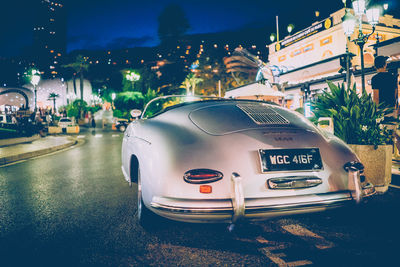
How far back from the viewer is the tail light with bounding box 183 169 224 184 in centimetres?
207

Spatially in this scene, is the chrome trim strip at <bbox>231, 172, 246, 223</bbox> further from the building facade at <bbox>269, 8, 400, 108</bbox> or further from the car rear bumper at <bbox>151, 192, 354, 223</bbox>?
the building facade at <bbox>269, 8, 400, 108</bbox>

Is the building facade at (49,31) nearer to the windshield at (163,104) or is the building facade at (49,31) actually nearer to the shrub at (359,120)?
the windshield at (163,104)

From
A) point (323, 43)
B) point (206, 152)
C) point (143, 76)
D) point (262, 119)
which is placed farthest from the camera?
point (143, 76)

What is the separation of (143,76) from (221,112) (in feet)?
182

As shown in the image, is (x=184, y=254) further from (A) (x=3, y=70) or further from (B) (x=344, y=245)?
(A) (x=3, y=70)

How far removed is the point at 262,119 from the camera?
8.35 feet

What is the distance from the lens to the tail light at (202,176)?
81.5 inches

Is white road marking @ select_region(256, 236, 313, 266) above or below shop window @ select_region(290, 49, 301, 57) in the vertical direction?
below

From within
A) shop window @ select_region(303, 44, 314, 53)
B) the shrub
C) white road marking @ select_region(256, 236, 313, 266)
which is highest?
shop window @ select_region(303, 44, 314, 53)

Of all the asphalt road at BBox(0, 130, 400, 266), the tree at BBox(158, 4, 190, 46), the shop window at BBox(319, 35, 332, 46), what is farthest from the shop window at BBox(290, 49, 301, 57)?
the tree at BBox(158, 4, 190, 46)

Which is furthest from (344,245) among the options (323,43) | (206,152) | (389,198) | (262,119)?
(323,43)

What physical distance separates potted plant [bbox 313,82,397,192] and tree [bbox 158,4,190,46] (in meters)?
61.7

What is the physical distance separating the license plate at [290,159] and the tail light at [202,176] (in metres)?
0.39

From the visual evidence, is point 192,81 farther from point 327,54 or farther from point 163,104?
point 327,54
